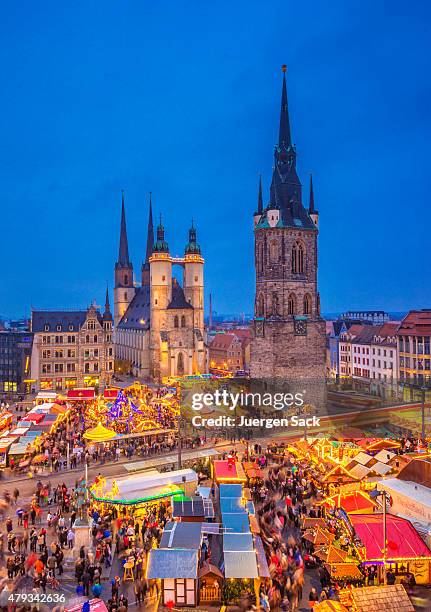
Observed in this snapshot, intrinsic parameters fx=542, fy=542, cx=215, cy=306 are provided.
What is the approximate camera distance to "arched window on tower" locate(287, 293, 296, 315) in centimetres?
5878

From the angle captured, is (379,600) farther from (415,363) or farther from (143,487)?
(415,363)

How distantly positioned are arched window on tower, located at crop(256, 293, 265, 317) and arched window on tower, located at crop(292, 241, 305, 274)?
14.7 feet

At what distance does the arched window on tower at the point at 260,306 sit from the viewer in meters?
59.2

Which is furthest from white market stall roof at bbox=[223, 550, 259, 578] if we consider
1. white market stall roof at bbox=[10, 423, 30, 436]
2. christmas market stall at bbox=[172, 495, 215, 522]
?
white market stall roof at bbox=[10, 423, 30, 436]

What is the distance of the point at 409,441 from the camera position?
3525 cm

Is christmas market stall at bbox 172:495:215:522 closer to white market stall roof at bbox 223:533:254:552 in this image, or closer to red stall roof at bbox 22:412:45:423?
white market stall roof at bbox 223:533:254:552

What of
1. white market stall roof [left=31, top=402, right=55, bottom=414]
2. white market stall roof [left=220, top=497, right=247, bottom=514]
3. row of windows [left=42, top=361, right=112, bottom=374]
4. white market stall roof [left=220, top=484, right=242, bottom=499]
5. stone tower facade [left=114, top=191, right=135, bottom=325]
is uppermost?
stone tower facade [left=114, top=191, right=135, bottom=325]

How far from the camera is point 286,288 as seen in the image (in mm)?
58562

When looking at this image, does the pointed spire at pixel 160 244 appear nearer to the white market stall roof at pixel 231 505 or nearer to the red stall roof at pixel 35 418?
the red stall roof at pixel 35 418

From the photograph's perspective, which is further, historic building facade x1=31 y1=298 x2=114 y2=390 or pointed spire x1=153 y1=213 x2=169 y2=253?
pointed spire x1=153 y1=213 x2=169 y2=253

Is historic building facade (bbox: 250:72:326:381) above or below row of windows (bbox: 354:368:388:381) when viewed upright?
above

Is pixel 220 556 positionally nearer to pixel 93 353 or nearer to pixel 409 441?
pixel 409 441

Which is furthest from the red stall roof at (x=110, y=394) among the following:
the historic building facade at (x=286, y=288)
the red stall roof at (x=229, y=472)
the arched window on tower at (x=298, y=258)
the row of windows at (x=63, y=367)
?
the red stall roof at (x=229, y=472)

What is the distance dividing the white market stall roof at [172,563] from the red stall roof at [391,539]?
564 centimetres
